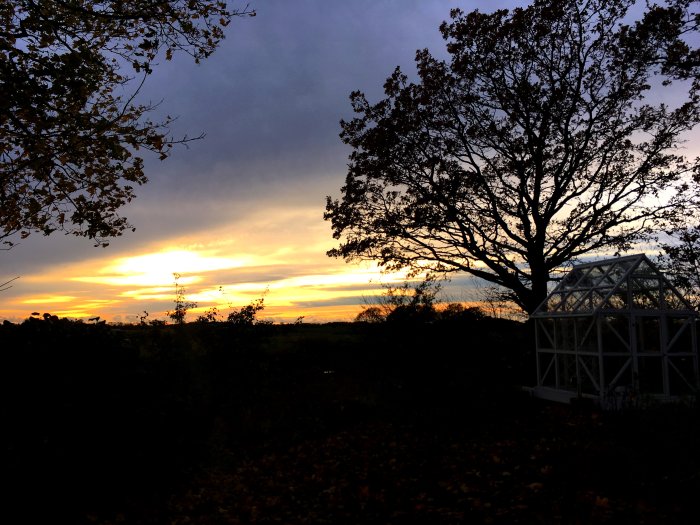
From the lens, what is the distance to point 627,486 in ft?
25.9

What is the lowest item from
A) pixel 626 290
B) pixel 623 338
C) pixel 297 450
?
pixel 297 450

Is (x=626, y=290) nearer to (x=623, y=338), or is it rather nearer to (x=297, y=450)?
(x=623, y=338)

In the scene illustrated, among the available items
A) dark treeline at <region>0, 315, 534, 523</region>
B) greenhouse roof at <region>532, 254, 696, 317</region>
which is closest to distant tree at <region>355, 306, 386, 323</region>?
dark treeline at <region>0, 315, 534, 523</region>

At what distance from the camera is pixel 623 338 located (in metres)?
13.8

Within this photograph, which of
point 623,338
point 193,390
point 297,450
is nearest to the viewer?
point 297,450

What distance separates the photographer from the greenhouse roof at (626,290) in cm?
1337

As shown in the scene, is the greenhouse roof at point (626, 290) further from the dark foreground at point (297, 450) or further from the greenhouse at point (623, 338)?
the dark foreground at point (297, 450)

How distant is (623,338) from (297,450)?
316 inches

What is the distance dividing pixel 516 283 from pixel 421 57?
25.7 feet

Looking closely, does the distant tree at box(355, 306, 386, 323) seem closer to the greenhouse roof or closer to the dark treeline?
the dark treeline

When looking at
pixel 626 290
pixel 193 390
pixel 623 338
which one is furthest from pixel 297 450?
pixel 626 290

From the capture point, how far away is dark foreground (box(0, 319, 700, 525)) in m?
8.12

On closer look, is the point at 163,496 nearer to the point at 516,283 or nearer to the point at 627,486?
the point at 627,486

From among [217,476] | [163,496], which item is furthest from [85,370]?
[217,476]
